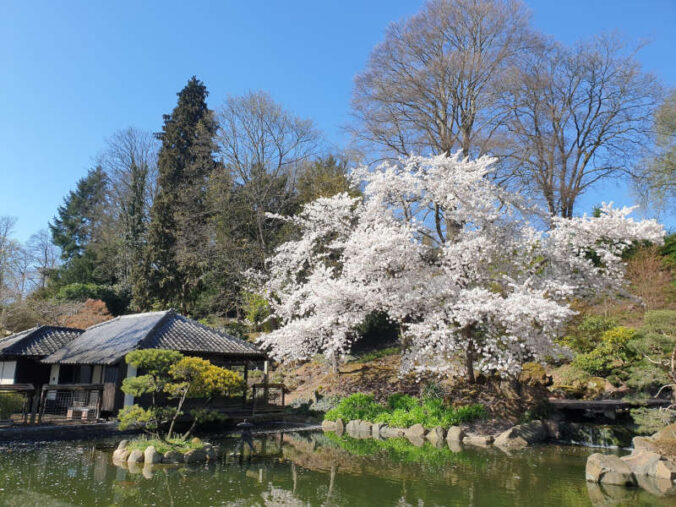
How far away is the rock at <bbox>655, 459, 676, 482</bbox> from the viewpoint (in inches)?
359

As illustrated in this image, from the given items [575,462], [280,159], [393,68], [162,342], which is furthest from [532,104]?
[162,342]

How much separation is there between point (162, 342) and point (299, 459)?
6.57 m

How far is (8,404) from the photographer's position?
553 inches

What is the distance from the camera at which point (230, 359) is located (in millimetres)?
17438

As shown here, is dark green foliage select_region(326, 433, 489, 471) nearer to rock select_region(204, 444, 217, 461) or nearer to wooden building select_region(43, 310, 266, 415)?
rock select_region(204, 444, 217, 461)

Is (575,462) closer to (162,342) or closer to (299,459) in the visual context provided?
(299,459)

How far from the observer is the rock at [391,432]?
14992mm

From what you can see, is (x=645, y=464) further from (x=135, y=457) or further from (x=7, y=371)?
(x=7, y=371)

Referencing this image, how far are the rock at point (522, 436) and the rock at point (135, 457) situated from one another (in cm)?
914

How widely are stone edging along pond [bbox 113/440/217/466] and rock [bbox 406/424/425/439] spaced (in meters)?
6.25

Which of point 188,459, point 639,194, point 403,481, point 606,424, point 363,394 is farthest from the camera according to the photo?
point 639,194

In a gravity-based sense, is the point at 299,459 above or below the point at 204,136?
below

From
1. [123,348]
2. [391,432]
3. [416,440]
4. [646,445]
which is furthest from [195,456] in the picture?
[646,445]

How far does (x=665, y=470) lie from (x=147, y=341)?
13442 mm
